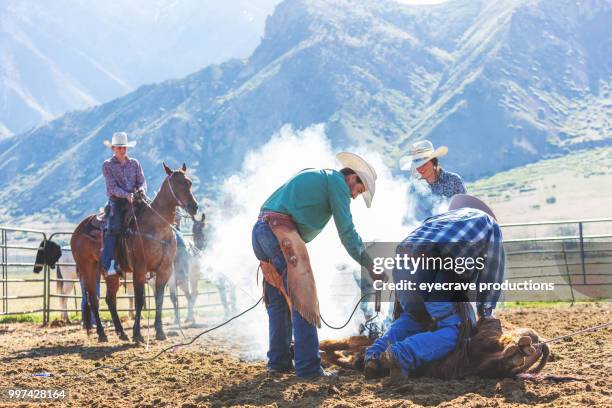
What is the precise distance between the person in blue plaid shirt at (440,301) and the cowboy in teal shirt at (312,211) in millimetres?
439

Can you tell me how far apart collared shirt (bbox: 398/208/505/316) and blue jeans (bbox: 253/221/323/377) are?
0.93 meters

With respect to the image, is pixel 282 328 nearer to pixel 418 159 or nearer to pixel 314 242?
pixel 418 159

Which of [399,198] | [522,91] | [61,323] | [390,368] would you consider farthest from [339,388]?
[522,91]

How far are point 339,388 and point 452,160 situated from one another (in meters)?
174

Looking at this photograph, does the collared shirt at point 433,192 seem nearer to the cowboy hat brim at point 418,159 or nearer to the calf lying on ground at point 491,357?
the cowboy hat brim at point 418,159

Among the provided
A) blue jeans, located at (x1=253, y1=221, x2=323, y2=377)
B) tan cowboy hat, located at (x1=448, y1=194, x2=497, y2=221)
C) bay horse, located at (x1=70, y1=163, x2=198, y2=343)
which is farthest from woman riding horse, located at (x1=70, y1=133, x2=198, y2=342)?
tan cowboy hat, located at (x1=448, y1=194, x2=497, y2=221)

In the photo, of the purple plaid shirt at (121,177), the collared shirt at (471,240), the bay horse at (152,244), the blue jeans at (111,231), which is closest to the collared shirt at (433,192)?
the collared shirt at (471,240)

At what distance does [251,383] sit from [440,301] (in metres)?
1.47

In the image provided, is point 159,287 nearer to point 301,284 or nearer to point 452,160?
point 301,284

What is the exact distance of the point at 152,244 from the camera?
32.4 feet

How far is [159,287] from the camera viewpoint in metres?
10.1

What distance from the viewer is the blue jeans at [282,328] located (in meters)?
5.80

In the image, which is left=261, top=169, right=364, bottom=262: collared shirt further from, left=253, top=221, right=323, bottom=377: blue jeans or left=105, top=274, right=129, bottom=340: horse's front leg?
left=105, top=274, right=129, bottom=340: horse's front leg

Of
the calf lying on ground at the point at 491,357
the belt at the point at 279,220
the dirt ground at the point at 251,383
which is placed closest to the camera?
the dirt ground at the point at 251,383
